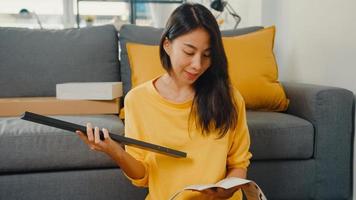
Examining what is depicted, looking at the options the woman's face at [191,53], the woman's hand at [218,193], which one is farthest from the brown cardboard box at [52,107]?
the woman's hand at [218,193]

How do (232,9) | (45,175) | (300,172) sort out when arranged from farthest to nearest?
(232,9), (300,172), (45,175)

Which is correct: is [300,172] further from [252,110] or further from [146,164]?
[146,164]

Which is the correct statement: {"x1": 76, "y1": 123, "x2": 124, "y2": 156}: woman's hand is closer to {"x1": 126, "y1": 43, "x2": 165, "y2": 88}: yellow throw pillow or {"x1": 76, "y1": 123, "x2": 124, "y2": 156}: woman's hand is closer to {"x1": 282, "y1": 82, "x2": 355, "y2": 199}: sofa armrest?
{"x1": 126, "y1": 43, "x2": 165, "y2": 88}: yellow throw pillow

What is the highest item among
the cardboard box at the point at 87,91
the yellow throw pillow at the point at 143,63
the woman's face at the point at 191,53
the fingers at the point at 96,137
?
the woman's face at the point at 191,53

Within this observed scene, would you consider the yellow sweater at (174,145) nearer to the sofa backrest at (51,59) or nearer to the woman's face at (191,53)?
the woman's face at (191,53)

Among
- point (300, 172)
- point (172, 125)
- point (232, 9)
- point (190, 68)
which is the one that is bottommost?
point (300, 172)

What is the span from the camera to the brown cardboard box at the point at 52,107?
1403 mm

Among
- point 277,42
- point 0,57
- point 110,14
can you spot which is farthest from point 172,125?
point 110,14

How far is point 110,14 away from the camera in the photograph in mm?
3484

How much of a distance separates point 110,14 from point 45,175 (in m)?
2.52

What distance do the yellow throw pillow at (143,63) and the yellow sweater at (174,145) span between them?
54cm

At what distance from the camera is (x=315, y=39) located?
5.47 feet

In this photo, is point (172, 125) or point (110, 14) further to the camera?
point (110, 14)

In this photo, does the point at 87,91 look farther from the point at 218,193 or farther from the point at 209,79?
the point at 218,193
